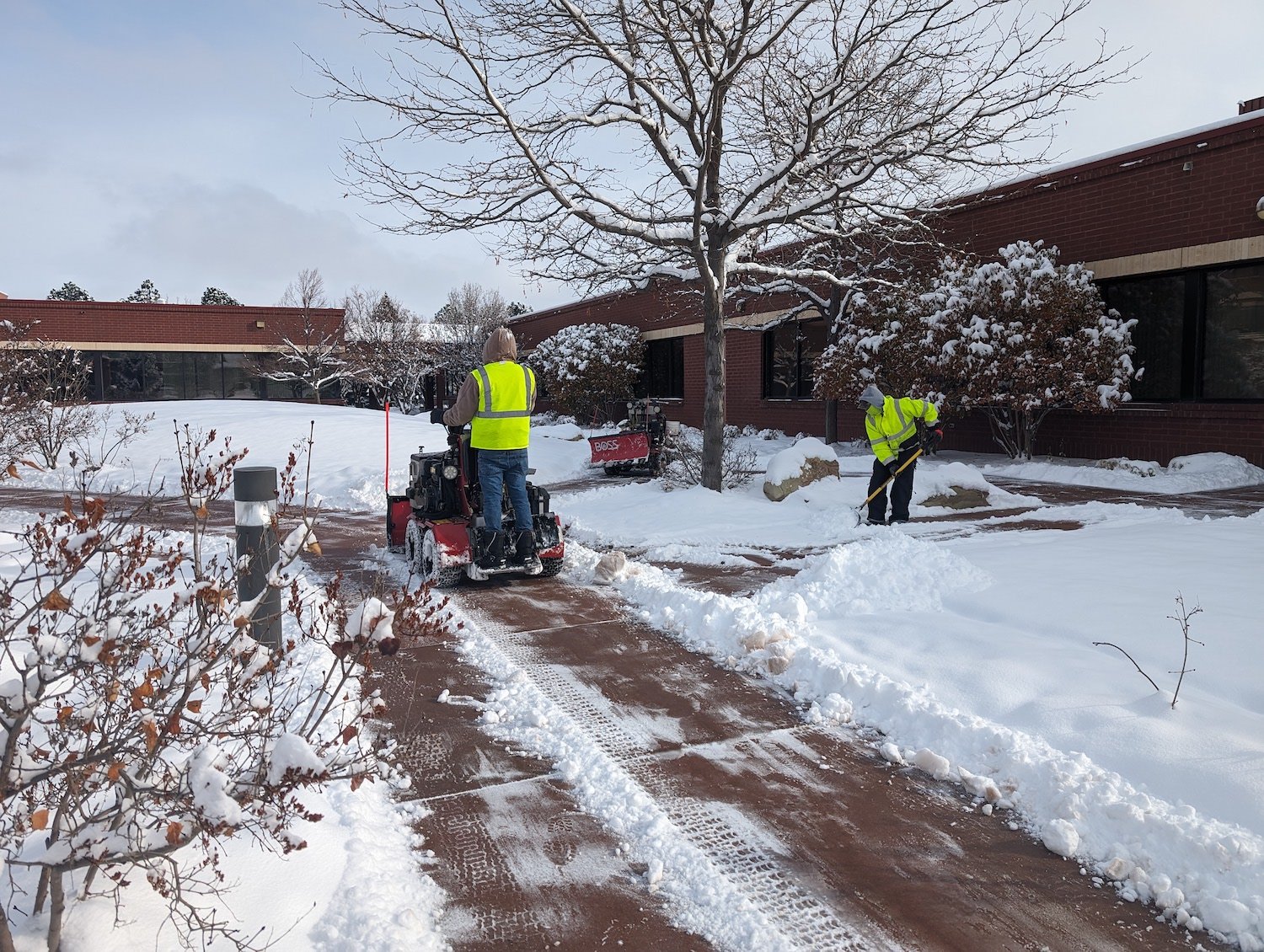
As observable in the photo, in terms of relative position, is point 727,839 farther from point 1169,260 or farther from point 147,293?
point 147,293

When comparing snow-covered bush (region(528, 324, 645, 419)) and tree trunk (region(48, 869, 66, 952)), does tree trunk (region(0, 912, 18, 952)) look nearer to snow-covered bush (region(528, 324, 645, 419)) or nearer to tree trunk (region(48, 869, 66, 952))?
tree trunk (region(48, 869, 66, 952))

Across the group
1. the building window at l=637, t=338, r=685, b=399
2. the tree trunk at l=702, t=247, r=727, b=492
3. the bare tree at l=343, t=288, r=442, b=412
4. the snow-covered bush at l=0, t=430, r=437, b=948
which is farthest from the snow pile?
the bare tree at l=343, t=288, r=442, b=412

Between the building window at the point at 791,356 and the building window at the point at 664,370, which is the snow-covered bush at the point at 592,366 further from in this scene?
the building window at the point at 791,356

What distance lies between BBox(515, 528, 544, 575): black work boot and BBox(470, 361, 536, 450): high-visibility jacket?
751 mm

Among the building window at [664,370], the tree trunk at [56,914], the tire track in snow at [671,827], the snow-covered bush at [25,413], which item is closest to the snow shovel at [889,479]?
the tire track in snow at [671,827]

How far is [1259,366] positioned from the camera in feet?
41.5

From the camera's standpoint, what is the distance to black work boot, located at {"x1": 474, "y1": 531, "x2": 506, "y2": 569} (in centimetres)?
711

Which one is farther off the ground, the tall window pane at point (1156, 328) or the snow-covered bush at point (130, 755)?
the tall window pane at point (1156, 328)

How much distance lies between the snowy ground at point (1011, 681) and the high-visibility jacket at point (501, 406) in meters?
1.62

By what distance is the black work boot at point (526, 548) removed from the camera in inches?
282

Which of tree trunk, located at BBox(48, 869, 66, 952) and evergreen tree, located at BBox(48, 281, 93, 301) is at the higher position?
evergreen tree, located at BBox(48, 281, 93, 301)

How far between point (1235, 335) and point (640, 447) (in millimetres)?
9521

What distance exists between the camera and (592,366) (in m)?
27.3

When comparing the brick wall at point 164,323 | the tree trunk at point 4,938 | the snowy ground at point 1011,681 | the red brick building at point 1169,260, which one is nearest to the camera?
the tree trunk at point 4,938
